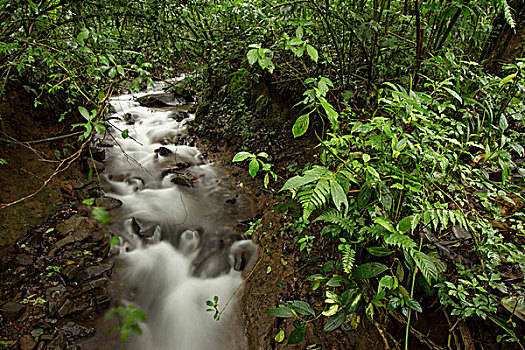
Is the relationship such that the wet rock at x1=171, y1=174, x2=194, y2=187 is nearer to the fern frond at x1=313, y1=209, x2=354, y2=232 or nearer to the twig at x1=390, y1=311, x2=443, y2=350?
the fern frond at x1=313, y1=209, x2=354, y2=232

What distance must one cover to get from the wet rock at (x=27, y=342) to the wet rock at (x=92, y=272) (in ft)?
1.94

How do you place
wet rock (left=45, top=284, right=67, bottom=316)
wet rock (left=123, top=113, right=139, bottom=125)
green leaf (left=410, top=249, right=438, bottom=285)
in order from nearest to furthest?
green leaf (left=410, top=249, right=438, bottom=285) → wet rock (left=45, top=284, right=67, bottom=316) → wet rock (left=123, top=113, right=139, bottom=125)

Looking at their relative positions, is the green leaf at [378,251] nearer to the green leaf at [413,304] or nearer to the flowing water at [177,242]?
the green leaf at [413,304]

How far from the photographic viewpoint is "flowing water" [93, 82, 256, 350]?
2732mm

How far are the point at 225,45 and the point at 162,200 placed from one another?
299 cm

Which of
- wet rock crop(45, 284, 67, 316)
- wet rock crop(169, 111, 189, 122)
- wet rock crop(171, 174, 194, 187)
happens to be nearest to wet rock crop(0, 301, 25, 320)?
wet rock crop(45, 284, 67, 316)

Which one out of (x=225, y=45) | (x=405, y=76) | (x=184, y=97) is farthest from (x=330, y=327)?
(x=184, y=97)

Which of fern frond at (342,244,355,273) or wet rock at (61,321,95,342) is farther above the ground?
fern frond at (342,244,355,273)

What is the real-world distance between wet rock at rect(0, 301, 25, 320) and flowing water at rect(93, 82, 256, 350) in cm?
88

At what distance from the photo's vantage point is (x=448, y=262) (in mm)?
1708

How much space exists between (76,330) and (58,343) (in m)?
0.15

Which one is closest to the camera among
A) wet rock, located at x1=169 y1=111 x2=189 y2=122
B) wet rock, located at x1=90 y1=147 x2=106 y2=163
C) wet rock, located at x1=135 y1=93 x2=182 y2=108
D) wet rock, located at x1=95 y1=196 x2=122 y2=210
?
wet rock, located at x1=95 y1=196 x2=122 y2=210

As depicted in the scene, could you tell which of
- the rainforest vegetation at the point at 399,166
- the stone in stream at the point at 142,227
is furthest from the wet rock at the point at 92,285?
the rainforest vegetation at the point at 399,166

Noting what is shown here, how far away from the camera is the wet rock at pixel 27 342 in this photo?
221 centimetres
